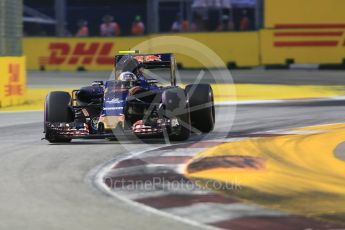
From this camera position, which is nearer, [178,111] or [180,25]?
[178,111]

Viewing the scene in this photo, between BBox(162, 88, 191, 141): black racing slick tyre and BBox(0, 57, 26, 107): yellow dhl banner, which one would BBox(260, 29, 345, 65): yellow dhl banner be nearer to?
BBox(0, 57, 26, 107): yellow dhl banner

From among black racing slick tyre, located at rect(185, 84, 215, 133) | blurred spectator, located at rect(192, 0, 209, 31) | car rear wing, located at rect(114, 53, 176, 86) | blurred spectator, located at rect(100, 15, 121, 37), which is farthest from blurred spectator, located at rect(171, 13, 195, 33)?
black racing slick tyre, located at rect(185, 84, 215, 133)

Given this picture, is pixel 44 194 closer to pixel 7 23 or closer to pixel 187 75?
pixel 7 23

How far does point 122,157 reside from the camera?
927 cm

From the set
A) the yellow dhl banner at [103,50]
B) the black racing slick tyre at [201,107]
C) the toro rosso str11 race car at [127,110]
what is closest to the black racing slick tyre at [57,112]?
the toro rosso str11 race car at [127,110]

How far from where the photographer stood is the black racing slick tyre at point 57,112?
10742 millimetres

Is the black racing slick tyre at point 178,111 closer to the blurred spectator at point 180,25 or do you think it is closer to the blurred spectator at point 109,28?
the blurred spectator at point 180,25

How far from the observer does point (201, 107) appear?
11406mm

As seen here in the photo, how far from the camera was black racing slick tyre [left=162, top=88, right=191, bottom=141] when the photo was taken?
10.5m

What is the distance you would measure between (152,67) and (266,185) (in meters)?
4.79

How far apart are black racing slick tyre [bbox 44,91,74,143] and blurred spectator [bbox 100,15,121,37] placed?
61.4 ft

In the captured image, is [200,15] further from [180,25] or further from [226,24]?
[226,24]

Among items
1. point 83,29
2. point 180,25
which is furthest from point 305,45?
point 83,29

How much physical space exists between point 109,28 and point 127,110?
19.2m
